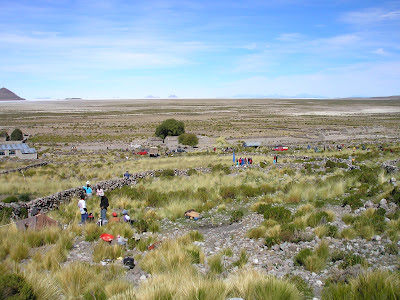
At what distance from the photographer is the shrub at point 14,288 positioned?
16.4 ft

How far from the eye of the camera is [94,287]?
5.75 metres

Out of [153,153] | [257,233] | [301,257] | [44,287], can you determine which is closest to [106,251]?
[44,287]

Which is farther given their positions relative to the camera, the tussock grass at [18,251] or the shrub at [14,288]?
the tussock grass at [18,251]

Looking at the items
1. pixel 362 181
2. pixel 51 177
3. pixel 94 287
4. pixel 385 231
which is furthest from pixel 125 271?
pixel 51 177

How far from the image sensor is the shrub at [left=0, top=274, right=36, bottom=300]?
16.4 ft

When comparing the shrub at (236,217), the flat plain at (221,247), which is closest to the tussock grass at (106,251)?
the flat plain at (221,247)

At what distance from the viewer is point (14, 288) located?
16.9 ft

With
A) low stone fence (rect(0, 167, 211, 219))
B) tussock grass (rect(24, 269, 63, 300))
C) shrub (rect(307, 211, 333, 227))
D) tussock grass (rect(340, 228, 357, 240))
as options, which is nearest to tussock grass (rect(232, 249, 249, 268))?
tussock grass (rect(340, 228, 357, 240))

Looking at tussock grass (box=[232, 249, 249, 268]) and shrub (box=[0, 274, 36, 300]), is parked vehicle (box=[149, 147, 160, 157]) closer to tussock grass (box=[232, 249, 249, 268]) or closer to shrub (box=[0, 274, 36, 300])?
tussock grass (box=[232, 249, 249, 268])

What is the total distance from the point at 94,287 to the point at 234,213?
7247 mm

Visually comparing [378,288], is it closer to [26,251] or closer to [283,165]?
[26,251]

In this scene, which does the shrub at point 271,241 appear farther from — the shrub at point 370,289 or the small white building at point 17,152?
the small white building at point 17,152

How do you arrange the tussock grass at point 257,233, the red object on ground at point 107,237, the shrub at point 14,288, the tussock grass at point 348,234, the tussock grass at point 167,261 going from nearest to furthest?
the shrub at point 14,288, the tussock grass at point 167,261, the tussock grass at point 348,234, the red object on ground at point 107,237, the tussock grass at point 257,233

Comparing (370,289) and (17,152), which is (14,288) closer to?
(370,289)
